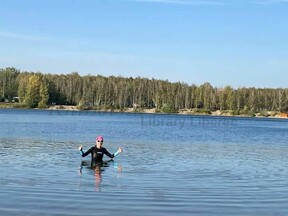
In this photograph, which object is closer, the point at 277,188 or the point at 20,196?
the point at 20,196

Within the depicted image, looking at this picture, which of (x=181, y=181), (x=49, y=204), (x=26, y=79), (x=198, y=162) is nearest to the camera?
(x=49, y=204)

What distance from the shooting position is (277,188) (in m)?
20.7

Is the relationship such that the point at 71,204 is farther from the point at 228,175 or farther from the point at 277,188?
the point at 228,175

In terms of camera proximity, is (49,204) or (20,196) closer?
(49,204)

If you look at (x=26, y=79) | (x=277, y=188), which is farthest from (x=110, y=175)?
(x=26, y=79)

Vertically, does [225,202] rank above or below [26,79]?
below

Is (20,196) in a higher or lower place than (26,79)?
lower

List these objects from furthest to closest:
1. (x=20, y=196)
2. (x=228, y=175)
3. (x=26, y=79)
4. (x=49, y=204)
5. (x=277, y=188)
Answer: (x=26, y=79) → (x=228, y=175) → (x=277, y=188) → (x=20, y=196) → (x=49, y=204)

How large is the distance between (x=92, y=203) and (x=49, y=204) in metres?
1.24

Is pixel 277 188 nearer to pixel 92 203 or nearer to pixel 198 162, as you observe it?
pixel 92 203

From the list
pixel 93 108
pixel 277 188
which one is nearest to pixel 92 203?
pixel 277 188

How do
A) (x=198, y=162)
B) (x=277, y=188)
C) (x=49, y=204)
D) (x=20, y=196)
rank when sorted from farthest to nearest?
(x=198, y=162) < (x=277, y=188) < (x=20, y=196) < (x=49, y=204)

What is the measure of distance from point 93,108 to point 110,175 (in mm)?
173435

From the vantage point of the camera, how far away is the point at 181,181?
2209 centimetres
